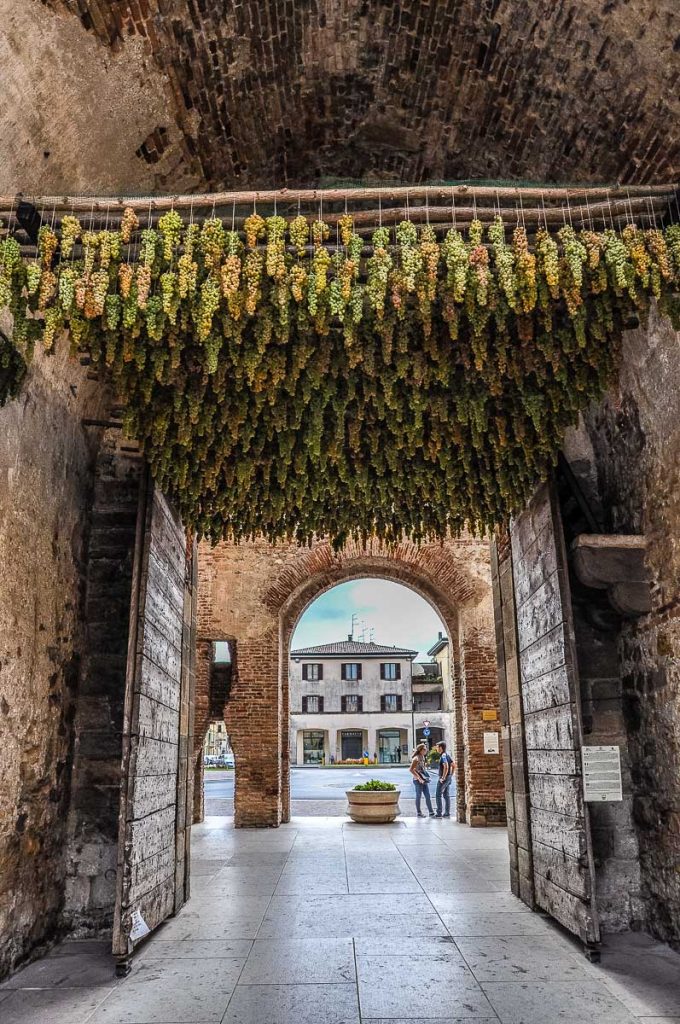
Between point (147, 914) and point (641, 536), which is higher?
point (641, 536)

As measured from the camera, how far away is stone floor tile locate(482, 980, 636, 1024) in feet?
12.9

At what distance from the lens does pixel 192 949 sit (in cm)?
534

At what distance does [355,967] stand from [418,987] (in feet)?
1.76

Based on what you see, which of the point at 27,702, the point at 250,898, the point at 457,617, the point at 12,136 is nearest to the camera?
the point at 12,136

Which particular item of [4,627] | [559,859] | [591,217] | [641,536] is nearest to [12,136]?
[4,627]

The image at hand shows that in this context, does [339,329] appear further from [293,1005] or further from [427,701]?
[427,701]

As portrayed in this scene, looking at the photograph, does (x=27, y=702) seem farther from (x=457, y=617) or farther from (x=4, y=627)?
(x=457, y=617)

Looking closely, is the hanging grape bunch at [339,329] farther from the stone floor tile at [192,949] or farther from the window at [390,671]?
the window at [390,671]

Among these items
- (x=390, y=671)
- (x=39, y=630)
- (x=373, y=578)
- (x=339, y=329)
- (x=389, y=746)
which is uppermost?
(x=373, y=578)

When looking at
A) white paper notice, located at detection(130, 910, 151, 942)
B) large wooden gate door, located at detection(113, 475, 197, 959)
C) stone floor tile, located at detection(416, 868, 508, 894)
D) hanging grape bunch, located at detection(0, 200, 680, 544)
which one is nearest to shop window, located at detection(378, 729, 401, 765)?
stone floor tile, located at detection(416, 868, 508, 894)

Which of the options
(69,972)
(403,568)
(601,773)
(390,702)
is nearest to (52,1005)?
(69,972)

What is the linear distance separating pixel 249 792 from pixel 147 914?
750 cm

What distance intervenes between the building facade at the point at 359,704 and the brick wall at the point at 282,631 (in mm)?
29770

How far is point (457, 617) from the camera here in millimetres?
13805
